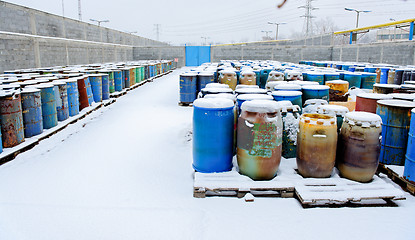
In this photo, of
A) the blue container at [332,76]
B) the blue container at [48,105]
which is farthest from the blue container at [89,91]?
the blue container at [332,76]

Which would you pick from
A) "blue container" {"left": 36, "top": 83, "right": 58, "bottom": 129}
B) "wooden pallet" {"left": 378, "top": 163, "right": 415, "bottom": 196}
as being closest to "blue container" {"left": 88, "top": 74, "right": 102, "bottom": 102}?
"blue container" {"left": 36, "top": 83, "right": 58, "bottom": 129}

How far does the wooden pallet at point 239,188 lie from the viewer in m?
3.88

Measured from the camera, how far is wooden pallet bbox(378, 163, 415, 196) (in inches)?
155

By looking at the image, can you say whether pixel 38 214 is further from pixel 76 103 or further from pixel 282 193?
pixel 76 103

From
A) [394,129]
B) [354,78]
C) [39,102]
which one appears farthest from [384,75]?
[39,102]

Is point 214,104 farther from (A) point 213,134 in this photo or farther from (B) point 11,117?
(B) point 11,117

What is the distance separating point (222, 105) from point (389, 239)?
249 cm

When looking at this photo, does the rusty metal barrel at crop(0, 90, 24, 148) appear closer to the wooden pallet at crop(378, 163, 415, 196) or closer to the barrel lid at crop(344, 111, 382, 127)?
the barrel lid at crop(344, 111, 382, 127)

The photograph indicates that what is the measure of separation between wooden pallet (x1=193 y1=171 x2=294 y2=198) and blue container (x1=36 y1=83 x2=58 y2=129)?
15.5ft

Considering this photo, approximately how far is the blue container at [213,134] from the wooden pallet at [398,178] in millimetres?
2390

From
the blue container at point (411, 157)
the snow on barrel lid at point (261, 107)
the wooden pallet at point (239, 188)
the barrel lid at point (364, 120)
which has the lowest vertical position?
the wooden pallet at point (239, 188)

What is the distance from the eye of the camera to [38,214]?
3.54m

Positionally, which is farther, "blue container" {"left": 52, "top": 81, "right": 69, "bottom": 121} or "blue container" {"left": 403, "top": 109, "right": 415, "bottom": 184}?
"blue container" {"left": 52, "top": 81, "right": 69, "bottom": 121}

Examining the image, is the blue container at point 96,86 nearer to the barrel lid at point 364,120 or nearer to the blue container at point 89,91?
the blue container at point 89,91
